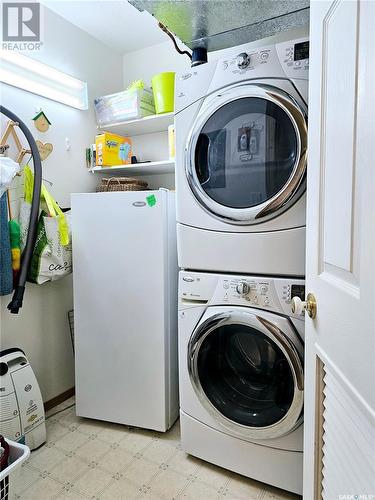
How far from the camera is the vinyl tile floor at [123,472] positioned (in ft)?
4.81

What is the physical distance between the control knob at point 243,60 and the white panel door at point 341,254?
415 mm

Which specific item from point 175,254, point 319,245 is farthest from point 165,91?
point 319,245

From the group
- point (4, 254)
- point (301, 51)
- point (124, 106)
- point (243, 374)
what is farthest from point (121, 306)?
point (301, 51)

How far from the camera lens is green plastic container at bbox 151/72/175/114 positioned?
210cm

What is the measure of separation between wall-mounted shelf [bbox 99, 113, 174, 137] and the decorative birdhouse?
17.8 inches

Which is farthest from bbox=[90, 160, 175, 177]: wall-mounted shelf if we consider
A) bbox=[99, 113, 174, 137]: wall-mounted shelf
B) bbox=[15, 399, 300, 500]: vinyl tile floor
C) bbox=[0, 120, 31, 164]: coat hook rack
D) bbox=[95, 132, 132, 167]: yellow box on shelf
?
bbox=[15, 399, 300, 500]: vinyl tile floor

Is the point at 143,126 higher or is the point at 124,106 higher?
the point at 124,106

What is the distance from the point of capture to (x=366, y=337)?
0.63 m

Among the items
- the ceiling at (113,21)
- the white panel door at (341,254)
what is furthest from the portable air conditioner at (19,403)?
the ceiling at (113,21)

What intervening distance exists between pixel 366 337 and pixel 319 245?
34 centimetres

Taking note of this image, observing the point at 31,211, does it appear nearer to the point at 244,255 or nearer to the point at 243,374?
the point at 244,255

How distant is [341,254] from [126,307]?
134 centimetres

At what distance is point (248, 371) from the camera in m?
1.49

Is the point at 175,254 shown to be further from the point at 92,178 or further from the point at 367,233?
the point at 367,233
